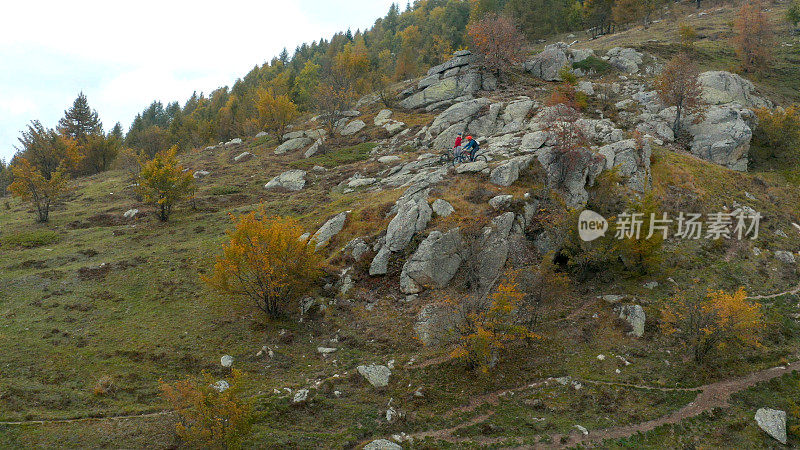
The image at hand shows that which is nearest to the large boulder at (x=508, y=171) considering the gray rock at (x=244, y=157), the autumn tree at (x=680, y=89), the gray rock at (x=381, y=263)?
the gray rock at (x=381, y=263)

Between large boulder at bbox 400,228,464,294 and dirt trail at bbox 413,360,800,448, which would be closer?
dirt trail at bbox 413,360,800,448

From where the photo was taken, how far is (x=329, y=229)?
3272 centimetres

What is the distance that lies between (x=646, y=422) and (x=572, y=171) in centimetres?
2019

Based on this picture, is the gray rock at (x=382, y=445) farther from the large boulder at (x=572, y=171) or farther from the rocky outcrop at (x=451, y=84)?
the rocky outcrop at (x=451, y=84)

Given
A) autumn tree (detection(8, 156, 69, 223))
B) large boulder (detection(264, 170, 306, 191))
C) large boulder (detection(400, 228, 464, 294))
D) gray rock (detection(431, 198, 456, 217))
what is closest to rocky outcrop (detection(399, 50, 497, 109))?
large boulder (detection(264, 170, 306, 191))

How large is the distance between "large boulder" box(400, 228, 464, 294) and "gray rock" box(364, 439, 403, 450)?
11.0 m

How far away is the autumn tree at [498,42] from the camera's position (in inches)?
2269

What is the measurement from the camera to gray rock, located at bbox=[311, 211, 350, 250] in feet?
105

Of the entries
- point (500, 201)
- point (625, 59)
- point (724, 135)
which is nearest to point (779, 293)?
point (500, 201)

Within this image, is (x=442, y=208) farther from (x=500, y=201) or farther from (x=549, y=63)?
(x=549, y=63)

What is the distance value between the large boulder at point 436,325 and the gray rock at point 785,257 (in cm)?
2575

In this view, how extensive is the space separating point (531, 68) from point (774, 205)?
38.2 meters

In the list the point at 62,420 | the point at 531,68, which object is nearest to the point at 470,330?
the point at 62,420

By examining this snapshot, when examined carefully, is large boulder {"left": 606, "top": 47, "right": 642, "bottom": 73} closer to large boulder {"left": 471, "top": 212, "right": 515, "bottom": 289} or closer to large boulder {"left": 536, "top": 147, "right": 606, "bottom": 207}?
large boulder {"left": 536, "top": 147, "right": 606, "bottom": 207}
